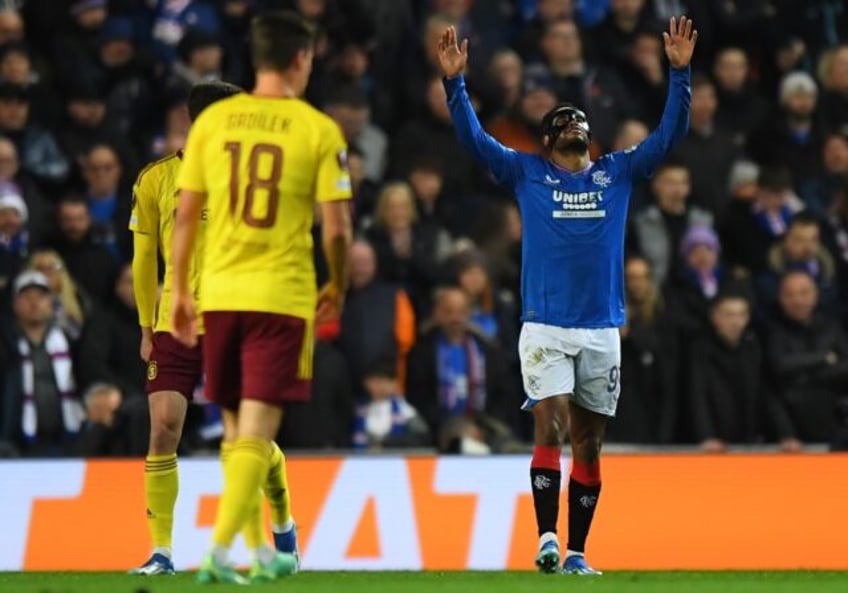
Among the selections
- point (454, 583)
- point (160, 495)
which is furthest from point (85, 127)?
point (454, 583)

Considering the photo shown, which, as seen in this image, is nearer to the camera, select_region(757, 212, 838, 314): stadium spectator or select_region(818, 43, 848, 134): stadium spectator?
select_region(757, 212, 838, 314): stadium spectator

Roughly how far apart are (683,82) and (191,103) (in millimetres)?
2633

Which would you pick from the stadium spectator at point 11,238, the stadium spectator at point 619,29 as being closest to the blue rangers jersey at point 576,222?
the stadium spectator at point 11,238

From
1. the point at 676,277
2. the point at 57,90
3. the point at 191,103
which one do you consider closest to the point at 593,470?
the point at 191,103

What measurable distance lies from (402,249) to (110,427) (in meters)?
2.83

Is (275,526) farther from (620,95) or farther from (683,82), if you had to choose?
(620,95)

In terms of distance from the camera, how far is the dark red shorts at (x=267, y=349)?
30.6 feet

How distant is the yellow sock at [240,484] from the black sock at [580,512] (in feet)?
9.26

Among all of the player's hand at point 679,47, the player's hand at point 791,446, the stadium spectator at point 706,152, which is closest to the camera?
the player's hand at point 679,47

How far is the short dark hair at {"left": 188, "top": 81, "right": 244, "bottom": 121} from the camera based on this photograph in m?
10.8

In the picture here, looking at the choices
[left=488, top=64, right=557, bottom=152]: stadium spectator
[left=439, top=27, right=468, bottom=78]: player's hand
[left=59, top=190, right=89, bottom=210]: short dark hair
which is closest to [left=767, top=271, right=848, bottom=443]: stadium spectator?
[left=488, top=64, right=557, bottom=152]: stadium spectator

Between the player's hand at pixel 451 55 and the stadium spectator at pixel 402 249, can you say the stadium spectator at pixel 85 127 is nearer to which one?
the stadium spectator at pixel 402 249

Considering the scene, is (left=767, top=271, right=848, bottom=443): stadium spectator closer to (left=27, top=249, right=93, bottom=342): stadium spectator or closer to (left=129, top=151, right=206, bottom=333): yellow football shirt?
(left=27, top=249, right=93, bottom=342): stadium spectator

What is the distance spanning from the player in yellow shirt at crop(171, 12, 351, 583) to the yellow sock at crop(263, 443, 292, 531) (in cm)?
146
